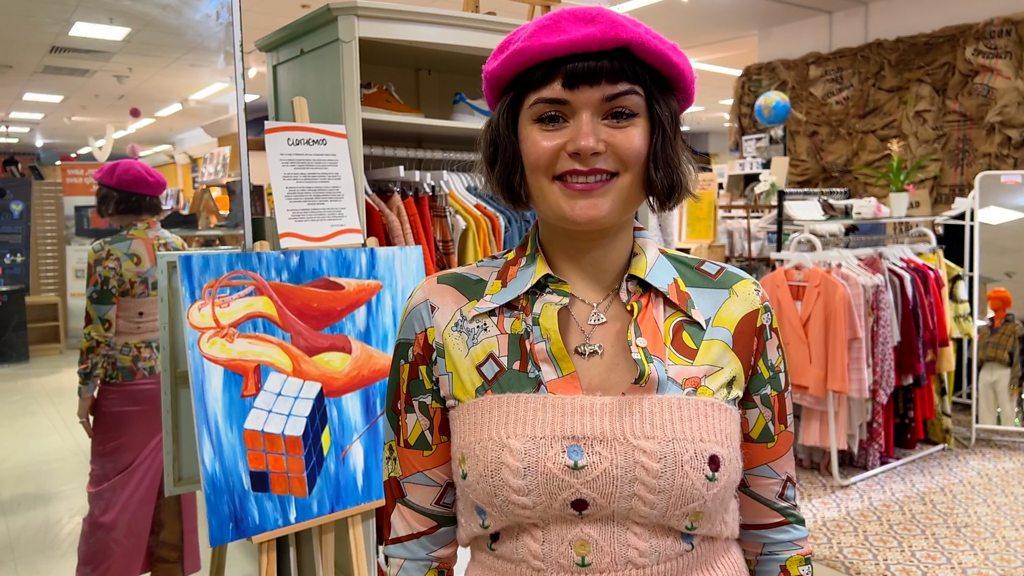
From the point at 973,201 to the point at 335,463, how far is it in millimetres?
4859

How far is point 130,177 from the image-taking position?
1.98 metres

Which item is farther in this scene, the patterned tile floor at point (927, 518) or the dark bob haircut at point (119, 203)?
the patterned tile floor at point (927, 518)

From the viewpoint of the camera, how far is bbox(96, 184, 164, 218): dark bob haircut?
6.44 ft

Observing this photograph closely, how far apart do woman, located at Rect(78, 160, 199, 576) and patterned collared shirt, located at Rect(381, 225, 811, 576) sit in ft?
4.04

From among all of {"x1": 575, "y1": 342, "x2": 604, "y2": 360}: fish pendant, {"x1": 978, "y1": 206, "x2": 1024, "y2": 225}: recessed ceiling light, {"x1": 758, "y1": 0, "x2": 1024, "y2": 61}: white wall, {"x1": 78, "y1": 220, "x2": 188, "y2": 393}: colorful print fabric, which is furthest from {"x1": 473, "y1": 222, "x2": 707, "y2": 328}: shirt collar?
{"x1": 758, "y1": 0, "x2": 1024, "y2": 61}: white wall

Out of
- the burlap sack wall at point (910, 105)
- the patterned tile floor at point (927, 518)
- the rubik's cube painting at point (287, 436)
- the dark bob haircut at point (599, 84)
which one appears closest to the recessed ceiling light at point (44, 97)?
the rubik's cube painting at point (287, 436)

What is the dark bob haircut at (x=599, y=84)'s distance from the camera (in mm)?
1000

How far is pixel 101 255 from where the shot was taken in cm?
196

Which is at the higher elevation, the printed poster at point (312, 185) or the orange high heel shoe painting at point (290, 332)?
the printed poster at point (312, 185)

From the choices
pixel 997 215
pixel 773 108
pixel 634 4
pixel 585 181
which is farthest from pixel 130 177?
pixel 634 4

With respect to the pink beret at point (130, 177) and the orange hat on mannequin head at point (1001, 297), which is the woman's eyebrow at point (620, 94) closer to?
the pink beret at point (130, 177)

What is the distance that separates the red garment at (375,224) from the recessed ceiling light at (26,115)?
1061 mm

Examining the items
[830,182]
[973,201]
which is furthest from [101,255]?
[830,182]

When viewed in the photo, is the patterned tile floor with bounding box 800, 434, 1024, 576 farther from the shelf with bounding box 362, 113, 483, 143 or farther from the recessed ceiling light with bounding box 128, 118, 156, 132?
the recessed ceiling light with bounding box 128, 118, 156, 132
